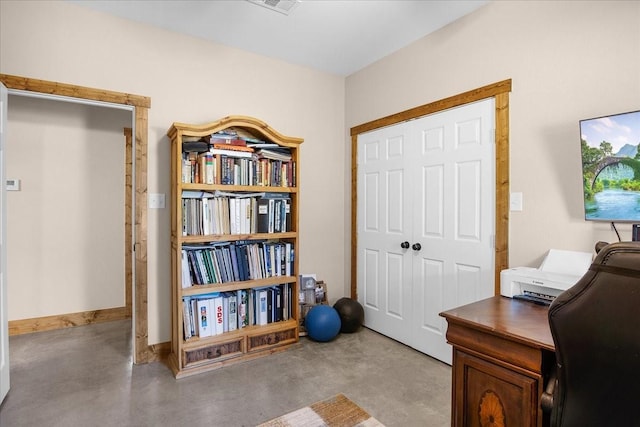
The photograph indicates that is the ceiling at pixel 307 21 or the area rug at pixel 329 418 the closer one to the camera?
the area rug at pixel 329 418

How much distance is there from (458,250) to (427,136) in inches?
39.1

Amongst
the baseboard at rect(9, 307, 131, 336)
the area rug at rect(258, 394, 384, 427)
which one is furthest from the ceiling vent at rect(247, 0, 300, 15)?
the baseboard at rect(9, 307, 131, 336)

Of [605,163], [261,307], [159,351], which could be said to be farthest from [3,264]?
[605,163]

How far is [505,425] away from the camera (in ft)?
4.46

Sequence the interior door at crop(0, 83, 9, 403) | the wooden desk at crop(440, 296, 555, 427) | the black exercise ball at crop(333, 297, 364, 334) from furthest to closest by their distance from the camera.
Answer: the black exercise ball at crop(333, 297, 364, 334)
the interior door at crop(0, 83, 9, 403)
the wooden desk at crop(440, 296, 555, 427)

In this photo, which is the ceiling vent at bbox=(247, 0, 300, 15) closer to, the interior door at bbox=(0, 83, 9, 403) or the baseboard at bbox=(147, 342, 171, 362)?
the interior door at bbox=(0, 83, 9, 403)

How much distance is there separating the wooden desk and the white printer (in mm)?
136

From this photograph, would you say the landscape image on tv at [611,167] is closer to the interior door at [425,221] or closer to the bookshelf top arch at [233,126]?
the interior door at [425,221]

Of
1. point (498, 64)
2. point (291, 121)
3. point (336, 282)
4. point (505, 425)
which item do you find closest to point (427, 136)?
point (498, 64)

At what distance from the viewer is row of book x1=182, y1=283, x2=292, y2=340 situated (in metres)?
2.66

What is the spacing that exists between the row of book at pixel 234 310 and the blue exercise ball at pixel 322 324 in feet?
0.71

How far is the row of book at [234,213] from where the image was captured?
2.67 meters

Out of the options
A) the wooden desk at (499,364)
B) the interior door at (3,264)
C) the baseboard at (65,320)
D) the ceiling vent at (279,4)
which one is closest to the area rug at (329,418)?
the wooden desk at (499,364)

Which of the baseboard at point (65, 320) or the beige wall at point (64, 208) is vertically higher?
the beige wall at point (64, 208)
